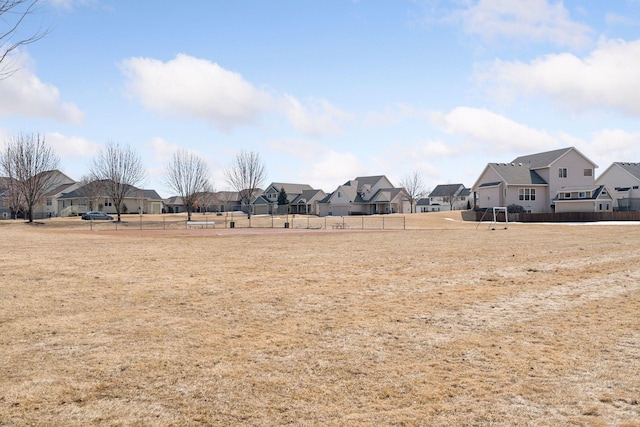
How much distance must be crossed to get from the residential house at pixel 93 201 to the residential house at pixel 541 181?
5266cm

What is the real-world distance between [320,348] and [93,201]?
3172 inches

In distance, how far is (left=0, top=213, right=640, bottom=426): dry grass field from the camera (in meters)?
4.93

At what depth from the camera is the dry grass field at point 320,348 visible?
493 centimetres

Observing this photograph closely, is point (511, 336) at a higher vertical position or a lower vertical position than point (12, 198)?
lower

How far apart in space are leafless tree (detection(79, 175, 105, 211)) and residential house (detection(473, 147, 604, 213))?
5694 cm

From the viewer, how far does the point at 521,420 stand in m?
4.68

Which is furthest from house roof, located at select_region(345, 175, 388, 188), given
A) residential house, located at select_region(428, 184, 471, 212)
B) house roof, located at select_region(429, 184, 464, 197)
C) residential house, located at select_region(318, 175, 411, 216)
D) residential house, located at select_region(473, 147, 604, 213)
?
residential house, located at select_region(473, 147, 604, 213)

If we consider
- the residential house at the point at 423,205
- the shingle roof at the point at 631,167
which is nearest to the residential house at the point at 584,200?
the shingle roof at the point at 631,167

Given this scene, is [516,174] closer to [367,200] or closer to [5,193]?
[367,200]

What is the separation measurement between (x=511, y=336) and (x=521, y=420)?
3145 mm

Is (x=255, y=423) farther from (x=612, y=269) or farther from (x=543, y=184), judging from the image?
(x=543, y=184)

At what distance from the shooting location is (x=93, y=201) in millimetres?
78438

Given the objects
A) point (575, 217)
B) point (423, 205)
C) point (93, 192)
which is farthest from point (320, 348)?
point (423, 205)

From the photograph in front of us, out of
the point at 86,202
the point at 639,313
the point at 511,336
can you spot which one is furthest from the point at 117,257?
the point at 86,202
